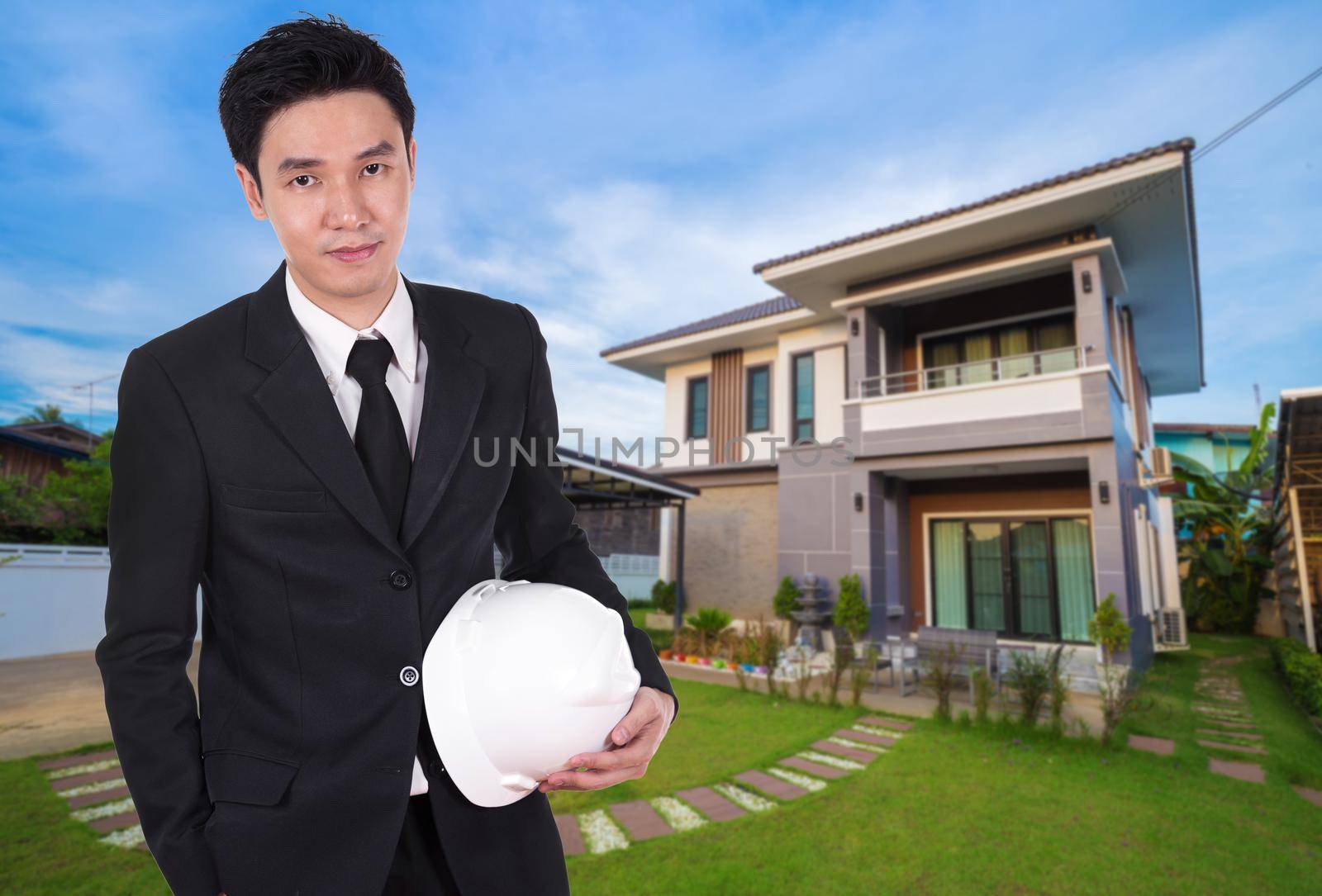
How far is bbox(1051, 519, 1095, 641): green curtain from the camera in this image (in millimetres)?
12109

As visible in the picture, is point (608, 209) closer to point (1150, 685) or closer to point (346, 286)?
point (346, 286)

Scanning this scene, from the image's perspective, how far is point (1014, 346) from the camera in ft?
43.0

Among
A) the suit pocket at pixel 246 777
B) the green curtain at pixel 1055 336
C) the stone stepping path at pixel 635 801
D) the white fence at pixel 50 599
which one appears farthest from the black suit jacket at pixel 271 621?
the green curtain at pixel 1055 336

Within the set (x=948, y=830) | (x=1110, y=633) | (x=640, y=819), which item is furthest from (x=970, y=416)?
(x=640, y=819)

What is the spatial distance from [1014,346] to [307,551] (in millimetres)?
14461

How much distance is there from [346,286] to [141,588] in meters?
0.56

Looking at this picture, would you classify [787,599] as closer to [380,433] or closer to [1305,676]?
[1305,676]

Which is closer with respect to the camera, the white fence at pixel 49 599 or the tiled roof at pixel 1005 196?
the tiled roof at pixel 1005 196

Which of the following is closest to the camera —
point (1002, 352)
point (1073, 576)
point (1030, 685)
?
point (1030, 685)

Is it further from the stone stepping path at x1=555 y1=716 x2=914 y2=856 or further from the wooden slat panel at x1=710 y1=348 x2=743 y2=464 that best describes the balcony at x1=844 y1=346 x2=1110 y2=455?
the stone stepping path at x1=555 y1=716 x2=914 y2=856

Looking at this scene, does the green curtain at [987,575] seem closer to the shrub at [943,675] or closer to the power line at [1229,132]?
the shrub at [943,675]

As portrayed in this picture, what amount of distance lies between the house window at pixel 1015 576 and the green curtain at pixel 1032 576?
0.05ft

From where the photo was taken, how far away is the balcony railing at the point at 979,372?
1132cm

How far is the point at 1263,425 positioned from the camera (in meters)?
15.0
